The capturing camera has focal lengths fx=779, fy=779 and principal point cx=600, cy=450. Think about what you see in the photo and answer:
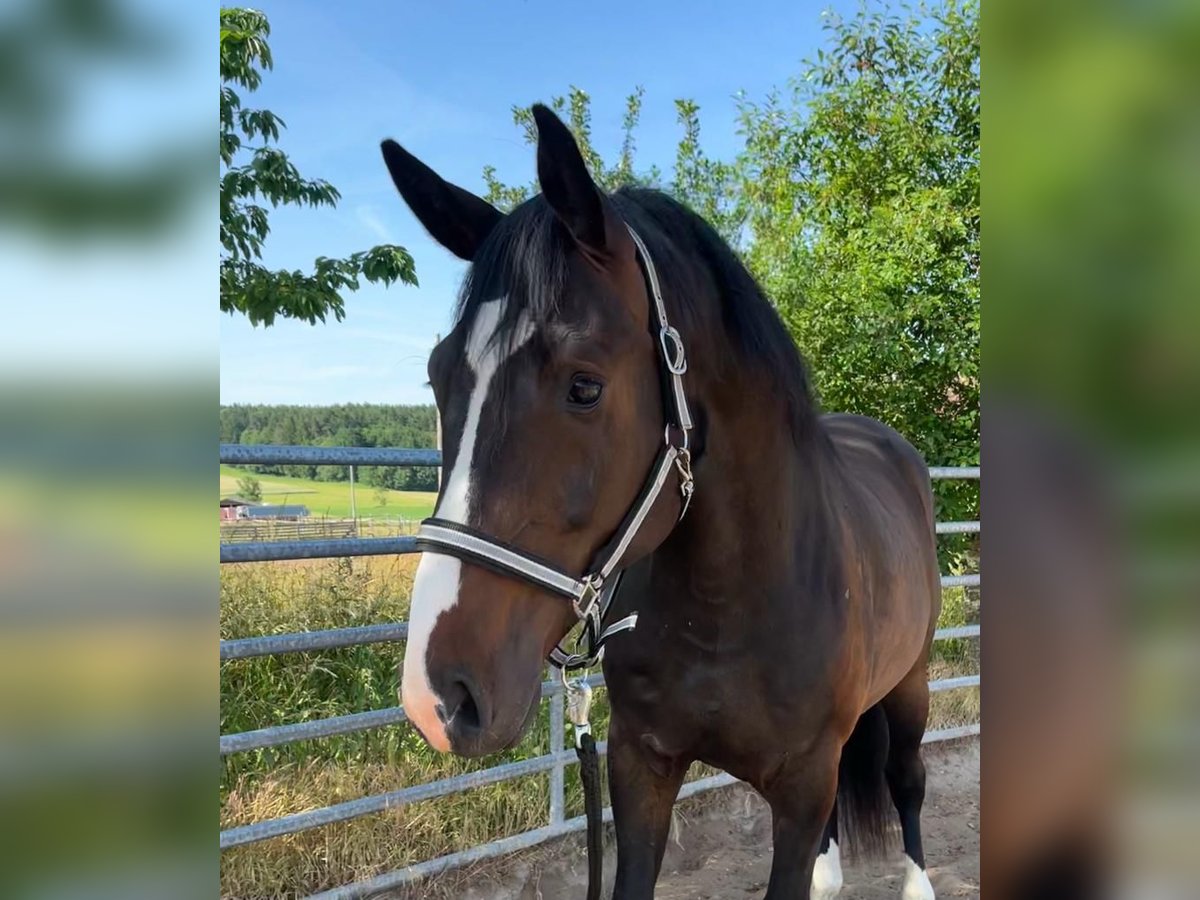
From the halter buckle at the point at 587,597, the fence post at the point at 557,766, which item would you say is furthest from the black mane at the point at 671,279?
the fence post at the point at 557,766

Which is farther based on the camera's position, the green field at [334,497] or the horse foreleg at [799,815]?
the green field at [334,497]

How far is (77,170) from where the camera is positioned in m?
0.65

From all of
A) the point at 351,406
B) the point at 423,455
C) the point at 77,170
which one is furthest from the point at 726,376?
the point at 351,406

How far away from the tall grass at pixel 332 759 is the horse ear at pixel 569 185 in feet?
8.10

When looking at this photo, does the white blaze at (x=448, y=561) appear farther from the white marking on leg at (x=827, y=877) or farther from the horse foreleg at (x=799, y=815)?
the white marking on leg at (x=827, y=877)

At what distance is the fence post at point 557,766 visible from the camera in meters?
3.15

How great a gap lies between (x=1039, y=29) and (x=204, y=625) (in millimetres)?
813

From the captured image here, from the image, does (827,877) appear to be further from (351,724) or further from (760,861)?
(351,724)

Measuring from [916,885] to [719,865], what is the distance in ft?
2.89

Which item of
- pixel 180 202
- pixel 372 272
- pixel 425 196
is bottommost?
pixel 180 202

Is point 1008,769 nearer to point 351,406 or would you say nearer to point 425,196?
point 425,196

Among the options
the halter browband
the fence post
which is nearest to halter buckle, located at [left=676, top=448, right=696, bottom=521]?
the halter browband

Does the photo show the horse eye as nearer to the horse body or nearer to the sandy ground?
the horse body

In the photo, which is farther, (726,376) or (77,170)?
(726,376)
